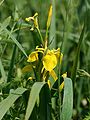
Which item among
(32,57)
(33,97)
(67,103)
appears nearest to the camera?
(33,97)

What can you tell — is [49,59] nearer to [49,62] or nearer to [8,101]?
[49,62]

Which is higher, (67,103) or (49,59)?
(49,59)

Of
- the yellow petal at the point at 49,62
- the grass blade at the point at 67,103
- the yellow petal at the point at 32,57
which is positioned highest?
the yellow petal at the point at 32,57

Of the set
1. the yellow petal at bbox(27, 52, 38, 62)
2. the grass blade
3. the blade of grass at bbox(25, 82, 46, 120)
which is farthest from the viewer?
the yellow petal at bbox(27, 52, 38, 62)

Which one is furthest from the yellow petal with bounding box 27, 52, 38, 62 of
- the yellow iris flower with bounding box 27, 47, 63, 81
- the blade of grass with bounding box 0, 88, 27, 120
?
the blade of grass with bounding box 0, 88, 27, 120

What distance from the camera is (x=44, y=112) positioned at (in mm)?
1705

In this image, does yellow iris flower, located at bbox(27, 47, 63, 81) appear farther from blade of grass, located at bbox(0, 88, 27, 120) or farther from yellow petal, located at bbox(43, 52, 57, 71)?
blade of grass, located at bbox(0, 88, 27, 120)

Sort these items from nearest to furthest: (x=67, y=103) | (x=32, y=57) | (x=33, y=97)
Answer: (x=33, y=97), (x=67, y=103), (x=32, y=57)

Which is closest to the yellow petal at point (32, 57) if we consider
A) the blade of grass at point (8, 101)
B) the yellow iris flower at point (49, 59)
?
the yellow iris flower at point (49, 59)

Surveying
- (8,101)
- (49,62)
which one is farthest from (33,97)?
(49,62)

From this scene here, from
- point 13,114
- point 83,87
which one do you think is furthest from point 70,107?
point 83,87

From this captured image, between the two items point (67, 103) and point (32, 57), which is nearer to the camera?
point (67, 103)

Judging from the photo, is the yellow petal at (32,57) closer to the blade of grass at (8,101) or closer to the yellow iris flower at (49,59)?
the yellow iris flower at (49,59)

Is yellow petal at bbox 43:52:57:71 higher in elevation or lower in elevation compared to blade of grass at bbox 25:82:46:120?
higher
